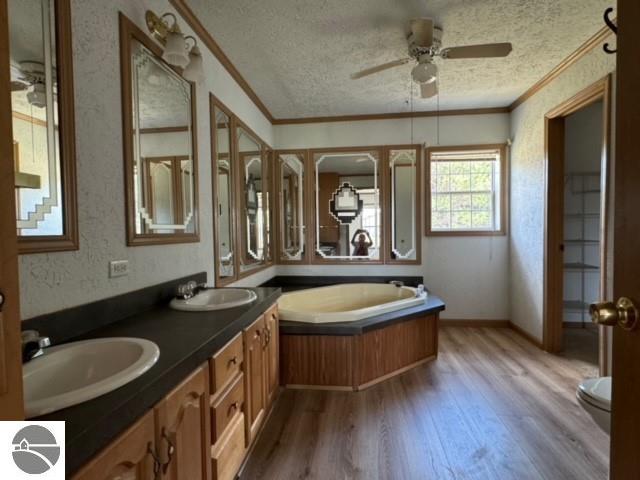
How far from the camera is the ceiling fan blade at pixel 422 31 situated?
6.43ft

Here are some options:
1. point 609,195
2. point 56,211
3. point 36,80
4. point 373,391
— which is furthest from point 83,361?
point 609,195

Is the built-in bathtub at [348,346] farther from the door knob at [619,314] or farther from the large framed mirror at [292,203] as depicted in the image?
the door knob at [619,314]

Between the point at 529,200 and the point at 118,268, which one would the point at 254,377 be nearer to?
the point at 118,268

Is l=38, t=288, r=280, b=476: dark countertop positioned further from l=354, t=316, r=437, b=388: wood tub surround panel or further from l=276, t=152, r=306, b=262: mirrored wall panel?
Result: l=276, t=152, r=306, b=262: mirrored wall panel

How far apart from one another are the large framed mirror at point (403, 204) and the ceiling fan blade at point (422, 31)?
5.90 feet

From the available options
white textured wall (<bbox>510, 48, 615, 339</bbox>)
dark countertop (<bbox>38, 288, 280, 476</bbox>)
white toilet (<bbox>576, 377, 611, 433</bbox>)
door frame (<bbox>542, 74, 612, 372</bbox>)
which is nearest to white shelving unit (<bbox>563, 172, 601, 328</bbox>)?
white textured wall (<bbox>510, 48, 615, 339</bbox>)

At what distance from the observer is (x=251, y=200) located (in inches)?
124

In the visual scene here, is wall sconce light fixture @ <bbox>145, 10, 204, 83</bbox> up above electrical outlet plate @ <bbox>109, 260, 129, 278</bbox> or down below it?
above

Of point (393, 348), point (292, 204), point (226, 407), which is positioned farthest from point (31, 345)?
point (292, 204)

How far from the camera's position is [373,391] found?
94.3 inches

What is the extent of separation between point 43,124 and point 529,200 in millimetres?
3808

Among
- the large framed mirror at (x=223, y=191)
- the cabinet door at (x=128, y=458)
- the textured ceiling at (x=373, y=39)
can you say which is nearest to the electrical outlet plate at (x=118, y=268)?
the cabinet door at (x=128, y=458)

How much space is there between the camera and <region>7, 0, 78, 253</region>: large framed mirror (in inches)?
39.2

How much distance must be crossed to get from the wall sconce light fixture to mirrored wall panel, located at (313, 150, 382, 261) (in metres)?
2.37
